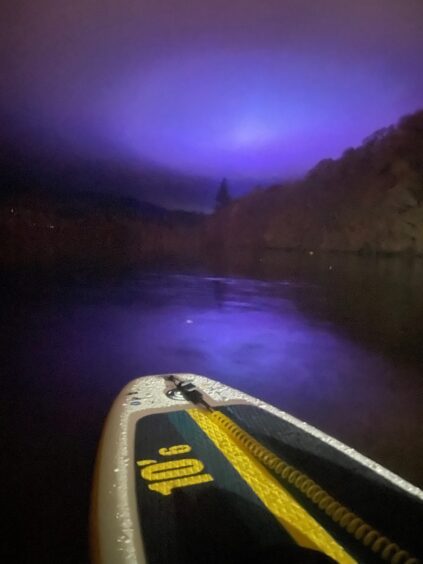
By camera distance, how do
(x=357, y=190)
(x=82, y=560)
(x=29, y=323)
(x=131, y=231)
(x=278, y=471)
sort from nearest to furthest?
1. (x=278, y=471)
2. (x=82, y=560)
3. (x=29, y=323)
4. (x=357, y=190)
5. (x=131, y=231)

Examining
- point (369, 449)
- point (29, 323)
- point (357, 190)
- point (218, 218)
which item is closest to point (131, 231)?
point (218, 218)

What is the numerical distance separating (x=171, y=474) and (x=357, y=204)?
5883 centimetres

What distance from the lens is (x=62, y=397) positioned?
497 centimetres

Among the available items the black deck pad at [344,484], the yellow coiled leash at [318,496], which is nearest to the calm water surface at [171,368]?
the yellow coiled leash at [318,496]

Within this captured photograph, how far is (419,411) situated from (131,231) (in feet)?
333

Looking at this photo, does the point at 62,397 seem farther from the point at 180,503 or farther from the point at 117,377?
the point at 180,503

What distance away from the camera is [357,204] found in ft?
182

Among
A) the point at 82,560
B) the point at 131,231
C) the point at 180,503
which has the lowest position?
the point at 82,560

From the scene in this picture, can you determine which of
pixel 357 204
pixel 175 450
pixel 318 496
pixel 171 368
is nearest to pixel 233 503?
pixel 318 496

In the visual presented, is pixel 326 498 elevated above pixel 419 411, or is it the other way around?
pixel 326 498

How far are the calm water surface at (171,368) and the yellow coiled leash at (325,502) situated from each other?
53.0 inches

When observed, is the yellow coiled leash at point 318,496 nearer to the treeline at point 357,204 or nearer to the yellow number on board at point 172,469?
the yellow number on board at point 172,469

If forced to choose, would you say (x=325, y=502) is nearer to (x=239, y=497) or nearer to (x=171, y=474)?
(x=239, y=497)

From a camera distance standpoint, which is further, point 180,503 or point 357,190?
point 357,190
